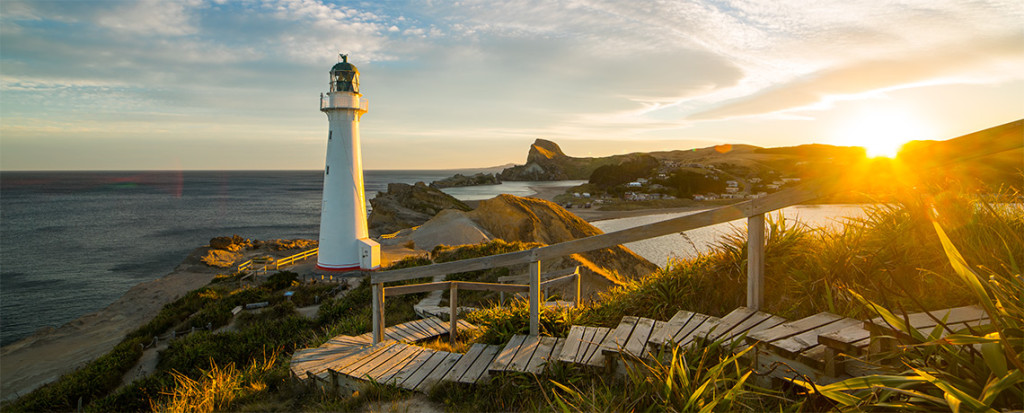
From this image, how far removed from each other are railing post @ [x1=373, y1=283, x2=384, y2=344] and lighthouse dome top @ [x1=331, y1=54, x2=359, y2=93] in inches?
648

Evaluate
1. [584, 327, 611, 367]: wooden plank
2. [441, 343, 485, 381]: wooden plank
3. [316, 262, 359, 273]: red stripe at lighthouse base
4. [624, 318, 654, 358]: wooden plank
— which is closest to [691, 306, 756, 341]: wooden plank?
[624, 318, 654, 358]: wooden plank

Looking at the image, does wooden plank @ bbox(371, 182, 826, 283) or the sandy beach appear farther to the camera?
the sandy beach

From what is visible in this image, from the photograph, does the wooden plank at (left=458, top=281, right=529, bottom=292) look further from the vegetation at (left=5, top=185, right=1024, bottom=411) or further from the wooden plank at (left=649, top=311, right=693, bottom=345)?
the wooden plank at (left=649, top=311, right=693, bottom=345)

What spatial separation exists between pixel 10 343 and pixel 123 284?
10987mm

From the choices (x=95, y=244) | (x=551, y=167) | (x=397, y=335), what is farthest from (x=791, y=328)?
(x=551, y=167)

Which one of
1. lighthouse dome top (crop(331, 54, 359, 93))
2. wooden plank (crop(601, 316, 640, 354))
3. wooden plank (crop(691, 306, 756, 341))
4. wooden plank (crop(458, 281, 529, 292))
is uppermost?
lighthouse dome top (crop(331, 54, 359, 93))

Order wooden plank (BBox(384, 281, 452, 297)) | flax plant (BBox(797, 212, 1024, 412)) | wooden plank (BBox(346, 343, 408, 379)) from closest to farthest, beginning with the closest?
flax plant (BBox(797, 212, 1024, 412)) < wooden plank (BBox(346, 343, 408, 379)) < wooden plank (BBox(384, 281, 452, 297))

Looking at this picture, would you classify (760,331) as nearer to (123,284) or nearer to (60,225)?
(123,284)

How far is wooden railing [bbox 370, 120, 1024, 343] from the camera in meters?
2.26

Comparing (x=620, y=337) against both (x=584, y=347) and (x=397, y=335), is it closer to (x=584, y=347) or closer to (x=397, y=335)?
(x=584, y=347)

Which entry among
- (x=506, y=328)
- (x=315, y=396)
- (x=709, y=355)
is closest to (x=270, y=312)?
(x=315, y=396)

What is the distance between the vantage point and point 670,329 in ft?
12.0

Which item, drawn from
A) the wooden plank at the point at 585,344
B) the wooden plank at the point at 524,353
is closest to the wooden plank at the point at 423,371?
the wooden plank at the point at 524,353

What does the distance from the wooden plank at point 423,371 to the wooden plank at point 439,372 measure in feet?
0.13
